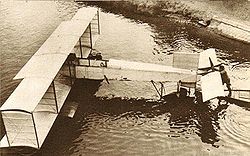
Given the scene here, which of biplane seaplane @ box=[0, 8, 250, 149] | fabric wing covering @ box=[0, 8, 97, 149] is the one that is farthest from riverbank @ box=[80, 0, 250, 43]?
fabric wing covering @ box=[0, 8, 97, 149]

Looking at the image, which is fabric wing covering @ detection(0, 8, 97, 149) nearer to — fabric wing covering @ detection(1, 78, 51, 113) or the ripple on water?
fabric wing covering @ detection(1, 78, 51, 113)

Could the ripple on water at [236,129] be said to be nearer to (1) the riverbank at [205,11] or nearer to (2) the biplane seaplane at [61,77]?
(2) the biplane seaplane at [61,77]

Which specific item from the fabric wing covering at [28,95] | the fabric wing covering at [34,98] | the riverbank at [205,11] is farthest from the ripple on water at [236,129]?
the riverbank at [205,11]

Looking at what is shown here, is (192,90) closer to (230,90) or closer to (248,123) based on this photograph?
(230,90)

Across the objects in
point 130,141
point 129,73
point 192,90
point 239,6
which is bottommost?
point 130,141

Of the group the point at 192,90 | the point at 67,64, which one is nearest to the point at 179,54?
the point at 192,90
